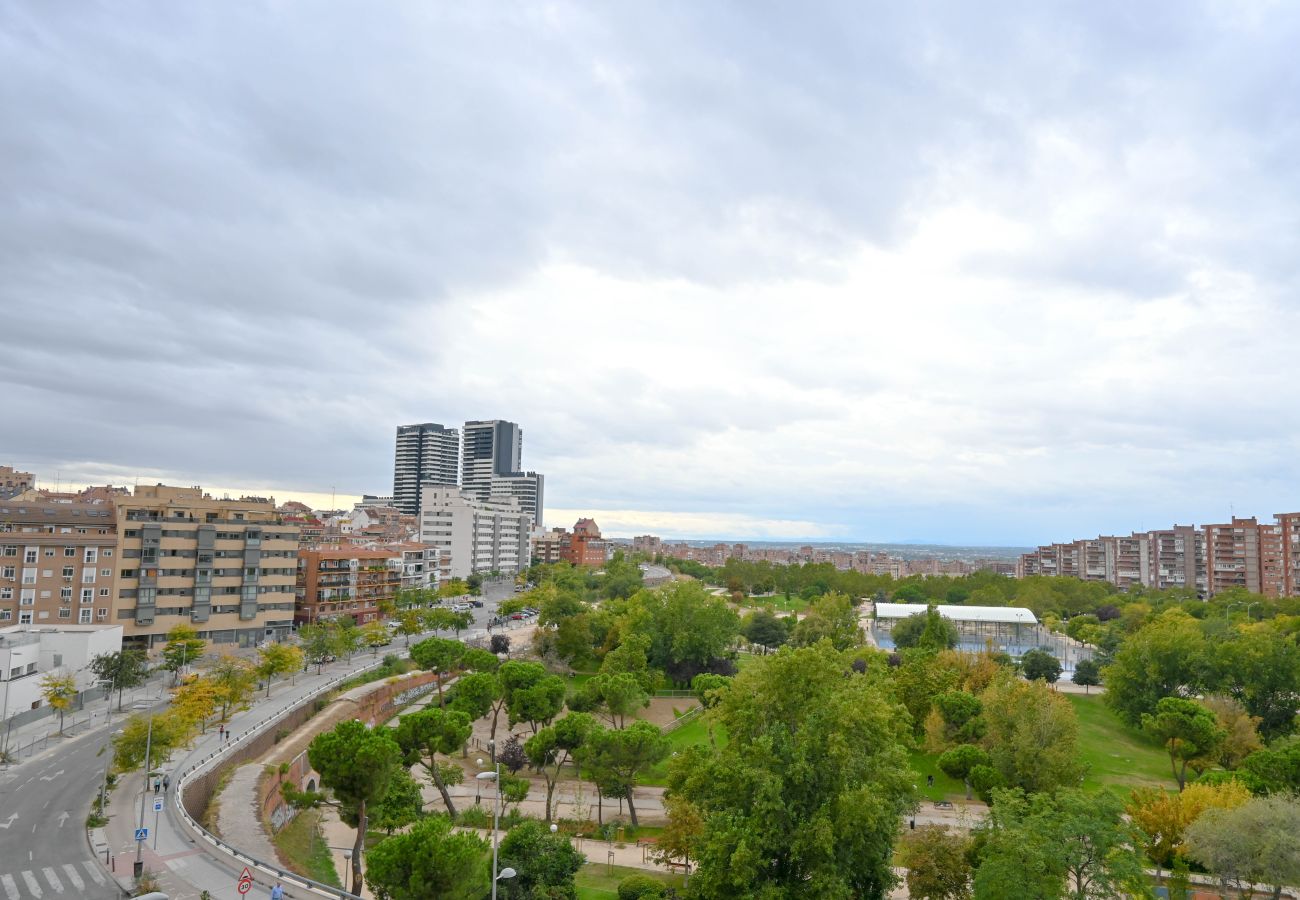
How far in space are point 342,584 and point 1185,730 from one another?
7597 centimetres

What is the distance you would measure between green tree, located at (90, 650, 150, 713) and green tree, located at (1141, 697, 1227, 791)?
200 feet

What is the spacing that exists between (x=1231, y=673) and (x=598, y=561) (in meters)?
129

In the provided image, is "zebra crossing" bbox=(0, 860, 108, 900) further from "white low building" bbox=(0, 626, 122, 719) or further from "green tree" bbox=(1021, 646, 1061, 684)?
"green tree" bbox=(1021, 646, 1061, 684)

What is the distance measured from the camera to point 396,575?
93.9 m

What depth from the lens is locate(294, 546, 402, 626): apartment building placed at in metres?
82.7

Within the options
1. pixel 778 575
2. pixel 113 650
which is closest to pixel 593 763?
pixel 113 650

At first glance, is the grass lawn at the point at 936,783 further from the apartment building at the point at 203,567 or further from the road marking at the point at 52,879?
the apartment building at the point at 203,567

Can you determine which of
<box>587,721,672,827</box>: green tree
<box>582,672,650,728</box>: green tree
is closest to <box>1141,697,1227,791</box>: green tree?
<box>587,721,672,827</box>: green tree

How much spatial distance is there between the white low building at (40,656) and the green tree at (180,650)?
3.72 meters

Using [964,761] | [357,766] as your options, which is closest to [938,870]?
[964,761]

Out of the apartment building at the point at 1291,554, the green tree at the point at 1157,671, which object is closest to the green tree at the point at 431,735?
the green tree at the point at 1157,671

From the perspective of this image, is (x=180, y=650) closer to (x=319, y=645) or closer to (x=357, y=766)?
(x=319, y=645)

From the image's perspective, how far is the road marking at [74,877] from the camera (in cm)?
2319

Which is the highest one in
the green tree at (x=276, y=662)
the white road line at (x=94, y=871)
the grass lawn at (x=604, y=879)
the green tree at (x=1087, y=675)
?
the green tree at (x=276, y=662)
